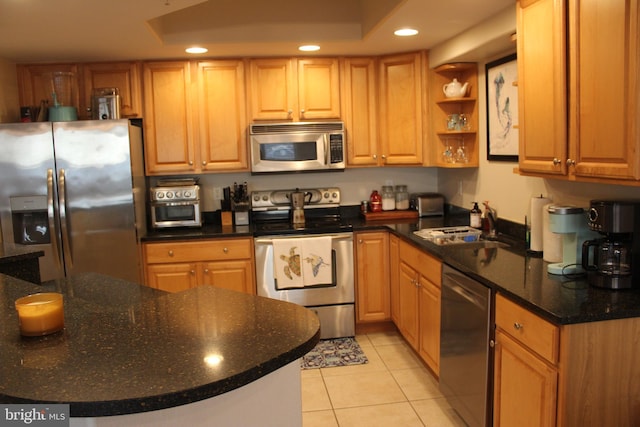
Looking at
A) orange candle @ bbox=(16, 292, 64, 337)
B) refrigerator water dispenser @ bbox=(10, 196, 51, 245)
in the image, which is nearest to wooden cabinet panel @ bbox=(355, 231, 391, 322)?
refrigerator water dispenser @ bbox=(10, 196, 51, 245)

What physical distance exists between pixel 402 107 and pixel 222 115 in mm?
1397

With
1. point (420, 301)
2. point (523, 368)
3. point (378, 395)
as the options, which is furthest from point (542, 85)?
point (378, 395)

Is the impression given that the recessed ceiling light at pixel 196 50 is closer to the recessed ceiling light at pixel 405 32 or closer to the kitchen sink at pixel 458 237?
the recessed ceiling light at pixel 405 32

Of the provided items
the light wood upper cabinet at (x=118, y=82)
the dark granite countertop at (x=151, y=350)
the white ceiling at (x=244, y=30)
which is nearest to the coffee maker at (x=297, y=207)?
the white ceiling at (x=244, y=30)

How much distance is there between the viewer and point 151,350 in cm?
148

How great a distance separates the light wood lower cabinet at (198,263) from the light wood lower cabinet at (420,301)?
113 cm

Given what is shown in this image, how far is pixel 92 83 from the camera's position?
4230 millimetres

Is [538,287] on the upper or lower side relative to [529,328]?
upper

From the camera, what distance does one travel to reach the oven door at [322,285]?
13.7ft

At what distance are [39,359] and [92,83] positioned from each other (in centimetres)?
327

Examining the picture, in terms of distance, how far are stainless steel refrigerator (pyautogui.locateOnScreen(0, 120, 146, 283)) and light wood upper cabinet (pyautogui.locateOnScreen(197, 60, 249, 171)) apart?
0.62m

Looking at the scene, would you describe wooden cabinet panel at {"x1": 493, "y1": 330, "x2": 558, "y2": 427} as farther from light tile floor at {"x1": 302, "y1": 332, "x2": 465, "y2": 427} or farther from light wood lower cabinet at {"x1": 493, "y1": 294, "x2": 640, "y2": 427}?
light tile floor at {"x1": 302, "y1": 332, "x2": 465, "y2": 427}

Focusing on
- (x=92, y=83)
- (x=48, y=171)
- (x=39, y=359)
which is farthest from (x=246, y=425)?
(x=92, y=83)

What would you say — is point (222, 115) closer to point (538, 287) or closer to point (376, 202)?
point (376, 202)
